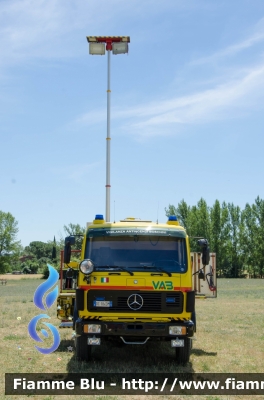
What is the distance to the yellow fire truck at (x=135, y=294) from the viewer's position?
9.63 m

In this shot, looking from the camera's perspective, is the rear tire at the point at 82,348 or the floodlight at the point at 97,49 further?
the floodlight at the point at 97,49

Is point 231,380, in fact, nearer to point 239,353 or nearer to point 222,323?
point 239,353

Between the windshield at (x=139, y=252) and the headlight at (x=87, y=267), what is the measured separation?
24 centimetres

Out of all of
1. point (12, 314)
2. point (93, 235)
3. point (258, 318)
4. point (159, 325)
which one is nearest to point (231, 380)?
point (159, 325)

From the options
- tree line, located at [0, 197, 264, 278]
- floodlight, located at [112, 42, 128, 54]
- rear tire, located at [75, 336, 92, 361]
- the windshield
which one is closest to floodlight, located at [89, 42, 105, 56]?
floodlight, located at [112, 42, 128, 54]

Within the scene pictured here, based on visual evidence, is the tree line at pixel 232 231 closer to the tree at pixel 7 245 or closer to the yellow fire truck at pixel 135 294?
the tree at pixel 7 245

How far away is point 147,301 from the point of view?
9734 millimetres

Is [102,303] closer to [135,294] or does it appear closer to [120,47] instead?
[135,294]

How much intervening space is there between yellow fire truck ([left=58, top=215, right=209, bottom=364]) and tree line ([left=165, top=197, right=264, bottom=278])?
80431 mm

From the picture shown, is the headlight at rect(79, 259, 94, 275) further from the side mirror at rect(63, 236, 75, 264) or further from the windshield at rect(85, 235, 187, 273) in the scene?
the side mirror at rect(63, 236, 75, 264)

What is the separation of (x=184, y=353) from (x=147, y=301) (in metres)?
1.37

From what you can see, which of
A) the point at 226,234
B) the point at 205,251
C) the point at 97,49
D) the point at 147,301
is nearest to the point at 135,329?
the point at 147,301

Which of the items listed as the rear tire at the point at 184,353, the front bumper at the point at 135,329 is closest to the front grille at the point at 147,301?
the front bumper at the point at 135,329

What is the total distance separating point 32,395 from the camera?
7891 mm
